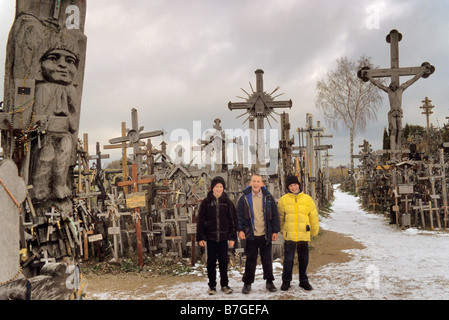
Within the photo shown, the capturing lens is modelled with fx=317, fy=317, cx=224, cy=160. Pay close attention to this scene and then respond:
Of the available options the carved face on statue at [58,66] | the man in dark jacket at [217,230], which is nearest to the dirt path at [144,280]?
the man in dark jacket at [217,230]

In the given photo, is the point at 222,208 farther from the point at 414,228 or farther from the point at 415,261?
the point at 414,228

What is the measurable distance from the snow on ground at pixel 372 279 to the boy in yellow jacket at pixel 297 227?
32cm

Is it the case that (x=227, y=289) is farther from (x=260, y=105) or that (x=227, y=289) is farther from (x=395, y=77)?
(x=395, y=77)

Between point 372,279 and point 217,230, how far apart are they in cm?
308

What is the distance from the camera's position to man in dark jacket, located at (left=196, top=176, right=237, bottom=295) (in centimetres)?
507

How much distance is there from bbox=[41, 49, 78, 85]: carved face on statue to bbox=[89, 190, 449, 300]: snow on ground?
355 centimetres

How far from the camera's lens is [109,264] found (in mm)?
7180

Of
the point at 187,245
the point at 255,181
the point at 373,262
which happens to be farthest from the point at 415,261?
the point at 187,245

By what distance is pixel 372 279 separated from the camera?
227 inches

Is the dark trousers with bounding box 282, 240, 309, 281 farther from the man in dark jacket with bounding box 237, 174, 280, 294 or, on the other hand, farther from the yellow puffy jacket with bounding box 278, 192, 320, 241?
the man in dark jacket with bounding box 237, 174, 280, 294

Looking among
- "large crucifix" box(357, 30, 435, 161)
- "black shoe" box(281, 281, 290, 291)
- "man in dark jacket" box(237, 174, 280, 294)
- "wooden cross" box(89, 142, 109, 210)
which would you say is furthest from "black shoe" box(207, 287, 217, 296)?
"large crucifix" box(357, 30, 435, 161)

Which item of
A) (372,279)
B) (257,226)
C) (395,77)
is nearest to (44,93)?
(257,226)

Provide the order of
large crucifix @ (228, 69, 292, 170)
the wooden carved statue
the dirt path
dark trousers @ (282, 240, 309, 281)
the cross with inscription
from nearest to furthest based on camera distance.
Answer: the wooden carved statue < dark trousers @ (282, 240, 309, 281) < the dirt path < large crucifix @ (228, 69, 292, 170) < the cross with inscription
